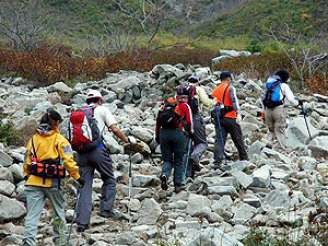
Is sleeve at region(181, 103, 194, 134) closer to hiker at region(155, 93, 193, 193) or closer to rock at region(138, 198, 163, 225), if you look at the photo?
hiker at region(155, 93, 193, 193)

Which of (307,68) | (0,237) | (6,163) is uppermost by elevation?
(307,68)

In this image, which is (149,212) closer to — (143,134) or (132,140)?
(132,140)

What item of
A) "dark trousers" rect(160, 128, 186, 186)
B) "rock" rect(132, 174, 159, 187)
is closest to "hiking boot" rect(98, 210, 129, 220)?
"dark trousers" rect(160, 128, 186, 186)

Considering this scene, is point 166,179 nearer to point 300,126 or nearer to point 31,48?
point 300,126

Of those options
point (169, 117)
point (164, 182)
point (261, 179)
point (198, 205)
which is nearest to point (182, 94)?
point (169, 117)

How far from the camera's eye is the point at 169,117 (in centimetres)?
909

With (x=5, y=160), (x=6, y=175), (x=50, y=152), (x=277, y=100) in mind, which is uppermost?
(x=277, y=100)

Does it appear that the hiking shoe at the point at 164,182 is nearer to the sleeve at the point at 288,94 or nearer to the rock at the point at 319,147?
the sleeve at the point at 288,94

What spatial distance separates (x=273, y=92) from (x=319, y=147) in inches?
56.3

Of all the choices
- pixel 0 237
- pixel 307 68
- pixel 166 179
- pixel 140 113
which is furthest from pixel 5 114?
pixel 307 68

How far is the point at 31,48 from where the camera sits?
2552 cm

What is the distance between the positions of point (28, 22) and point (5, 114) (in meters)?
16.7

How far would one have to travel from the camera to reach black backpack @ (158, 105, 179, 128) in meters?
9.09

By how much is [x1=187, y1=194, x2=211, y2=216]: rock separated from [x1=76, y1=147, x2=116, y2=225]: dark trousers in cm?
104
